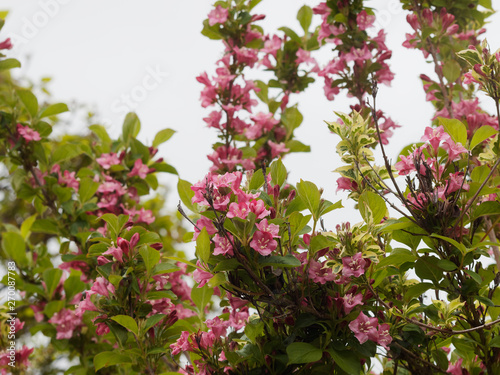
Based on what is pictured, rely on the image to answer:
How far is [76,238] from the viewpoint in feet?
7.66

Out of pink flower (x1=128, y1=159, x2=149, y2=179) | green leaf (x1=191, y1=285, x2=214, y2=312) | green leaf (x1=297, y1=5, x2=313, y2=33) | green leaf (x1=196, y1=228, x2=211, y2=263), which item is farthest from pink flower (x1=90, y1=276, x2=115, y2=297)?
green leaf (x1=297, y1=5, x2=313, y2=33)

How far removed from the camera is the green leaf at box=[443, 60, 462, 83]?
2.00 metres

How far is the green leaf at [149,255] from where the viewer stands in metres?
1.55

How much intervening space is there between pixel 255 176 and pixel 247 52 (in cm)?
103

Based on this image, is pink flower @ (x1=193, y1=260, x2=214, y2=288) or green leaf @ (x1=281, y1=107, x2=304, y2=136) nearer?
pink flower @ (x1=193, y1=260, x2=214, y2=288)

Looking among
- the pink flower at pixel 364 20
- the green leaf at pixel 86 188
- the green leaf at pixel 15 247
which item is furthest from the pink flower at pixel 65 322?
the pink flower at pixel 364 20

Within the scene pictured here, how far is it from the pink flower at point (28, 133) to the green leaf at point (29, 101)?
0.11 m

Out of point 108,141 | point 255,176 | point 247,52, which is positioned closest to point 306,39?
point 247,52

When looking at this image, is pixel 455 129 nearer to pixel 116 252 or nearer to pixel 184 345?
pixel 184 345

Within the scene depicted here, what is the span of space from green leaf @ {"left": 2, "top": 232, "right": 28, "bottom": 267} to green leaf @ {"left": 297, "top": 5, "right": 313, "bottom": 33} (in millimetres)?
1786

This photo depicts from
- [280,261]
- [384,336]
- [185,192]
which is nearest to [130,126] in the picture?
[185,192]

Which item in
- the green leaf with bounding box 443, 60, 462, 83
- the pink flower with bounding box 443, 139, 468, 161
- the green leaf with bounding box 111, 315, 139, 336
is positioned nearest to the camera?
the pink flower with bounding box 443, 139, 468, 161

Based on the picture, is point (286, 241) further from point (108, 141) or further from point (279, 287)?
point (108, 141)

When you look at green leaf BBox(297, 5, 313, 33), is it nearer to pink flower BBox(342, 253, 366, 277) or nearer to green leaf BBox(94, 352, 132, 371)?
pink flower BBox(342, 253, 366, 277)
